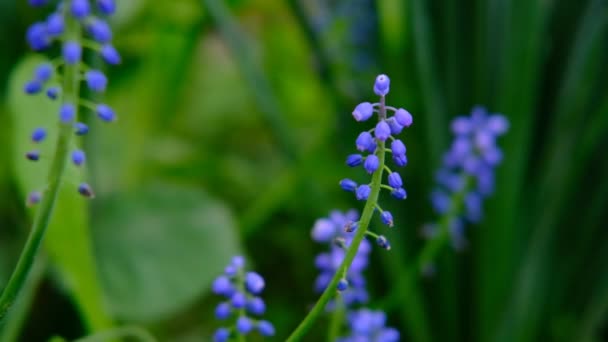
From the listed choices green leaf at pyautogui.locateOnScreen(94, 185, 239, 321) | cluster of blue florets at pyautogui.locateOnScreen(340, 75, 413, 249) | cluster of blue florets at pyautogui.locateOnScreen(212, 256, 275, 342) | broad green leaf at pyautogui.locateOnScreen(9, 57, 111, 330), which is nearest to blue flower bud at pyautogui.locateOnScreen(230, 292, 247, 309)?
cluster of blue florets at pyautogui.locateOnScreen(212, 256, 275, 342)

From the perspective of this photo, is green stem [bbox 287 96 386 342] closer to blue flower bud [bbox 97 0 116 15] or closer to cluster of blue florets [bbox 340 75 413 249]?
cluster of blue florets [bbox 340 75 413 249]

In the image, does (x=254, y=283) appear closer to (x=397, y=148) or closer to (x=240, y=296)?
(x=240, y=296)

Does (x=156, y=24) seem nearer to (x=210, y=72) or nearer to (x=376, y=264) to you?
(x=210, y=72)

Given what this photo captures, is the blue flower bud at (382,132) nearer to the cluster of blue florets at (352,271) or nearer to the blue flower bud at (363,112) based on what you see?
the blue flower bud at (363,112)

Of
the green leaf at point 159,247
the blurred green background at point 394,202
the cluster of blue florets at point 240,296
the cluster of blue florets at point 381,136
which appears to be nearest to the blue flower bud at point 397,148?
the cluster of blue florets at point 381,136

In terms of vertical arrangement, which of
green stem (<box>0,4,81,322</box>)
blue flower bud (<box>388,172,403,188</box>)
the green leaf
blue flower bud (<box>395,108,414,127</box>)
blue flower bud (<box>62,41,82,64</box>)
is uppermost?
the green leaf

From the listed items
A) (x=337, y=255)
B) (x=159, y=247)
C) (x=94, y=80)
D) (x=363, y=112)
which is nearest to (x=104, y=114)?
(x=94, y=80)
